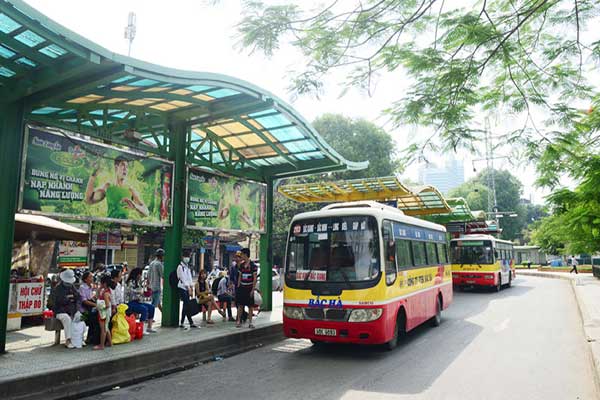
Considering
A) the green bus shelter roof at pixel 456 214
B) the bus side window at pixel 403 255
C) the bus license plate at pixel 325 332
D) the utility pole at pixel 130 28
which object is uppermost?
the utility pole at pixel 130 28

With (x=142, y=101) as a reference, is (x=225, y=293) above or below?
below

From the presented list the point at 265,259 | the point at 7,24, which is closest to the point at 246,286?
the point at 265,259

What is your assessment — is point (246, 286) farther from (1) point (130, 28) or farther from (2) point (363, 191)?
(1) point (130, 28)

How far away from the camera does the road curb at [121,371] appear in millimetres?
5566

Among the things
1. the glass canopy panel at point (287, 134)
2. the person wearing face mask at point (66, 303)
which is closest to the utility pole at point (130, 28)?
the glass canopy panel at point (287, 134)

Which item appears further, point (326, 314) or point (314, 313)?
point (314, 313)

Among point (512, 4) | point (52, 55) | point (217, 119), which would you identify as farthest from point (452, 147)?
point (52, 55)

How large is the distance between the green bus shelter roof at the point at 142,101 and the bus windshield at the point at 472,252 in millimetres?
10736

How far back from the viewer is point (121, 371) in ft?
22.0

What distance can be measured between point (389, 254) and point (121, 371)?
484cm

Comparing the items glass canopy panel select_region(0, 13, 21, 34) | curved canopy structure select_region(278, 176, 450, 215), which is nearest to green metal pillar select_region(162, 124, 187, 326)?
glass canopy panel select_region(0, 13, 21, 34)

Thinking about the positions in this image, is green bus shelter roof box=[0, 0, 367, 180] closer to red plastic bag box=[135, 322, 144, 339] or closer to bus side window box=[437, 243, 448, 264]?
bus side window box=[437, 243, 448, 264]

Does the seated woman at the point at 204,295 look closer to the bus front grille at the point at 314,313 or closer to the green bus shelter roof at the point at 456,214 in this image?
the bus front grille at the point at 314,313

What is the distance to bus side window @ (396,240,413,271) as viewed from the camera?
887cm
